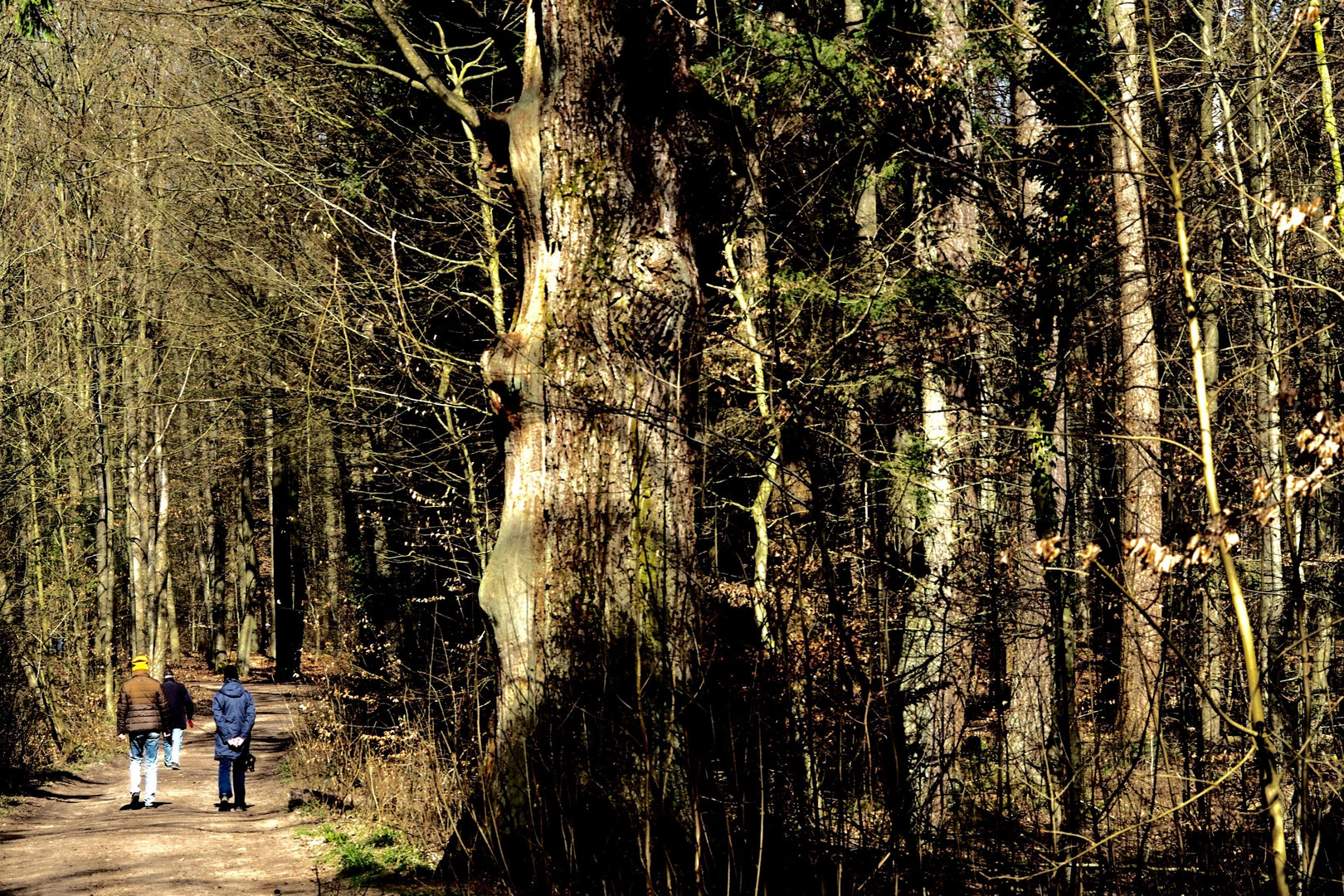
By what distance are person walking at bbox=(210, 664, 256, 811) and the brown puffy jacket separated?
2.74ft

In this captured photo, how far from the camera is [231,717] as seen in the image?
493 inches

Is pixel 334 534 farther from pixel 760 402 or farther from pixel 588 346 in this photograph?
pixel 588 346

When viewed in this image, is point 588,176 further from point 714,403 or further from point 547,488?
point 714,403

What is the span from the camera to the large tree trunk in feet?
20.4

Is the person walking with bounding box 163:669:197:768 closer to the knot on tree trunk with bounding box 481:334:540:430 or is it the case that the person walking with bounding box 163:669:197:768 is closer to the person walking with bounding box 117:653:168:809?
the person walking with bounding box 117:653:168:809

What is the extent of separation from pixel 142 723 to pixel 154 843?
11.6 feet

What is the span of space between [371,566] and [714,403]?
8.88m

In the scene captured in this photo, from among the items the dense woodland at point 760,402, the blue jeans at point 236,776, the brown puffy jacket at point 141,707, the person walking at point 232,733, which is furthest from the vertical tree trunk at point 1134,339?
the brown puffy jacket at point 141,707

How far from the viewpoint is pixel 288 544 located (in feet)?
95.5

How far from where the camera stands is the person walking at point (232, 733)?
12500 millimetres

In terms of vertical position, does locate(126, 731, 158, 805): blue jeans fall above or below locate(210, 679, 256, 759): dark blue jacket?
below

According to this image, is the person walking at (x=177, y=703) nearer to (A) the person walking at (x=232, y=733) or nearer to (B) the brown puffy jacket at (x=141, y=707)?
(B) the brown puffy jacket at (x=141, y=707)

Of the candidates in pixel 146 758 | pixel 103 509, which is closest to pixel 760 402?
pixel 146 758

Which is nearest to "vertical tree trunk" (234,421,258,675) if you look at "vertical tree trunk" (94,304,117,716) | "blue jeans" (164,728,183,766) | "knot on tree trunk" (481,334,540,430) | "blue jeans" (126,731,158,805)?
"vertical tree trunk" (94,304,117,716)
